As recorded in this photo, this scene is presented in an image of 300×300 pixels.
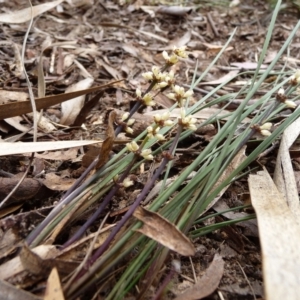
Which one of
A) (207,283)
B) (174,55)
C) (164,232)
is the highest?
(174,55)

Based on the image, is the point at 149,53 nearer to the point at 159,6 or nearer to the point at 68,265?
the point at 159,6

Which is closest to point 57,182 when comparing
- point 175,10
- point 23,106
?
point 23,106

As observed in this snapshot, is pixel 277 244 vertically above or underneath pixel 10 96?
above

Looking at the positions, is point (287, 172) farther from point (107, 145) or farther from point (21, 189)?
point (21, 189)

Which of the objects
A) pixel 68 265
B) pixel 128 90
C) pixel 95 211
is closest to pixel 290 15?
pixel 128 90

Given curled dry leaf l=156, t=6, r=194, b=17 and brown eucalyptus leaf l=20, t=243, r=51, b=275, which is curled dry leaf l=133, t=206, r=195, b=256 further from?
curled dry leaf l=156, t=6, r=194, b=17
